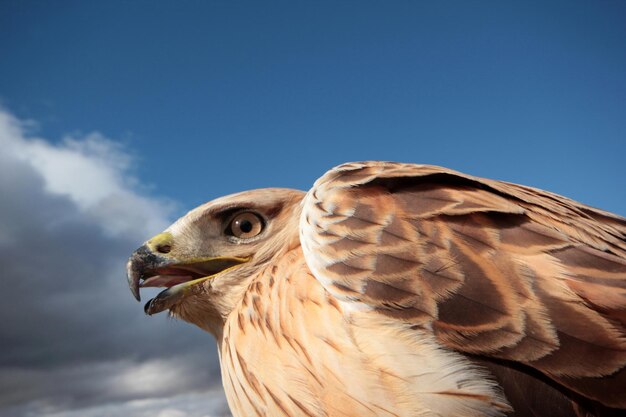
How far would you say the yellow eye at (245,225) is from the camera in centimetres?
398

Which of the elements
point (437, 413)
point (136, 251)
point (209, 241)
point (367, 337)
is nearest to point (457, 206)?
point (367, 337)

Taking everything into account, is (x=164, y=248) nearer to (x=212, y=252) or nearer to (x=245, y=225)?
(x=212, y=252)

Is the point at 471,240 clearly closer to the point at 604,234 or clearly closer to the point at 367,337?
the point at 367,337

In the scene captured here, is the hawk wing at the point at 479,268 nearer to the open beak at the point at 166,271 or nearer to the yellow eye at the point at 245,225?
the yellow eye at the point at 245,225

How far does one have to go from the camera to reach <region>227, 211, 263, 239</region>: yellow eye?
398cm

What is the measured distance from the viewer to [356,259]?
2.63 meters

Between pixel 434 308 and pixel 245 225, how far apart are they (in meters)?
1.94

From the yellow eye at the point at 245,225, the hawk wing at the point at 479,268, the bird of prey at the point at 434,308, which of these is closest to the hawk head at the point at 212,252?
the yellow eye at the point at 245,225

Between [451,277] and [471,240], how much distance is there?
0.85ft

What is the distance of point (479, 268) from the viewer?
8.17 ft

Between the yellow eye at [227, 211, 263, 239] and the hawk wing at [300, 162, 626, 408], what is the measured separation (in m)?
1.04

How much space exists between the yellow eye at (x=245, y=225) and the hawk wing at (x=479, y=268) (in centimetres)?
104

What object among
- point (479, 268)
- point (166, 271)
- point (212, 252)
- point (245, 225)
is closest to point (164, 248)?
point (166, 271)

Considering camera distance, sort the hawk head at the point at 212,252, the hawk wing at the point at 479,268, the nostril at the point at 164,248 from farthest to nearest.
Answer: the nostril at the point at 164,248, the hawk head at the point at 212,252, the hawk wing at the point at 479,268
